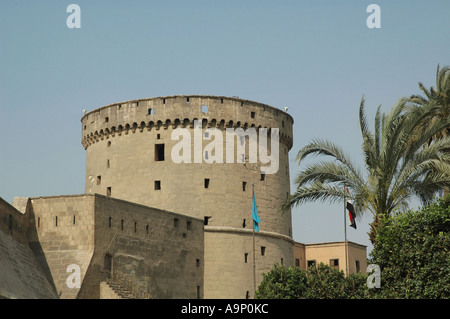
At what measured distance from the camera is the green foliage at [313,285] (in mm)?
27516

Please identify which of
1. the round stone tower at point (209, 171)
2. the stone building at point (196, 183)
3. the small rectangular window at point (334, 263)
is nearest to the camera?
the stone building at point (196, 183)

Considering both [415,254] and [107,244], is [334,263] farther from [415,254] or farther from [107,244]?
[415,254]

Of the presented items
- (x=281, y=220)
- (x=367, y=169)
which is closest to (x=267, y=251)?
(x=281, y=220)

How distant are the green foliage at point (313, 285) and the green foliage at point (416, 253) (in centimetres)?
471

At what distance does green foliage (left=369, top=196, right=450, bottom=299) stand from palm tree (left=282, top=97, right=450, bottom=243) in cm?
59

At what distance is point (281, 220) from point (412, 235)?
19837mm

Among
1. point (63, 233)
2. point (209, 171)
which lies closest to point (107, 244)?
point (63, 233)

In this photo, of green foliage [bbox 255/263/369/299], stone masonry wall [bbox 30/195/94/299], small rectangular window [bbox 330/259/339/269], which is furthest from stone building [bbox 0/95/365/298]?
small rectangular window [bbox 330/259/339/269]

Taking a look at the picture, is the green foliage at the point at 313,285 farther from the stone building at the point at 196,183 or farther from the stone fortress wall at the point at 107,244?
the stone building at the point at 196,183

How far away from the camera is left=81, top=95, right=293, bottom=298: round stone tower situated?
128ft

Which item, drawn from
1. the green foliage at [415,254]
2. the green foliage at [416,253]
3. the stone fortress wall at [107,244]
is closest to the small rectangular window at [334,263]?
the stone fortress wall at [107,244]

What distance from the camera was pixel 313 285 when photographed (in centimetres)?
2792
